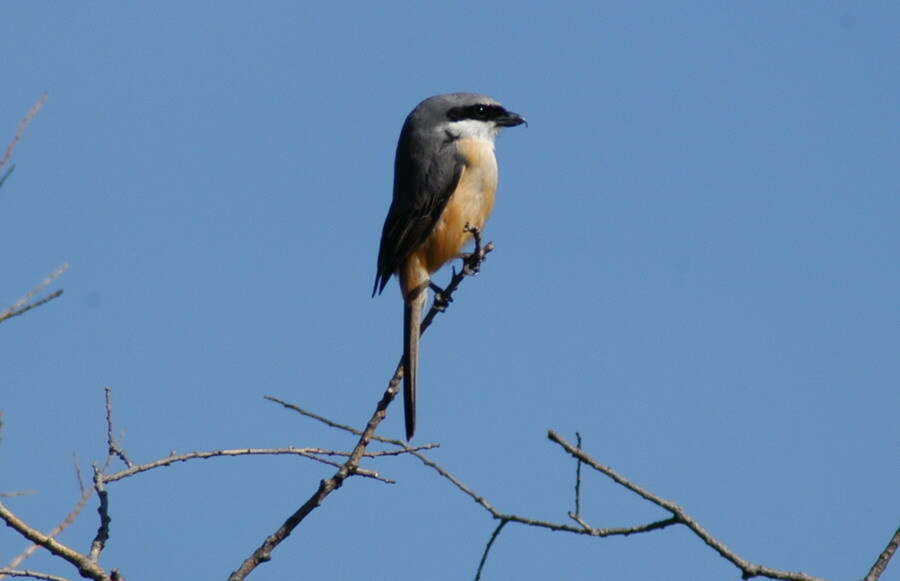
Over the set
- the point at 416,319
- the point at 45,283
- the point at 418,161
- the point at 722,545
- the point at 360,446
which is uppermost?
the point at 418,161

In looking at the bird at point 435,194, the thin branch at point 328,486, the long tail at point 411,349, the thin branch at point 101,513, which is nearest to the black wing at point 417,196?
the bird at point 435,194

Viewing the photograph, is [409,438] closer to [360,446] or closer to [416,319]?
[416,319]

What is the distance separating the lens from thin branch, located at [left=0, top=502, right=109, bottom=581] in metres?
3.06

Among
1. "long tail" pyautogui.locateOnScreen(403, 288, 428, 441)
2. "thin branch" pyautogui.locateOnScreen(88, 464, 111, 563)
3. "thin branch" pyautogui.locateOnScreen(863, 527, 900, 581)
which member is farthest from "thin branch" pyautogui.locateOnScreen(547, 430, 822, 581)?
"long tail" pyautogui.locateOnScreen(403, 288, 428, 441)

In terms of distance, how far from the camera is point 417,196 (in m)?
7.10

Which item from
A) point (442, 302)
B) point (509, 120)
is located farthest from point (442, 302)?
point (509, 120)

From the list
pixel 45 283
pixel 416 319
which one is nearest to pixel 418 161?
pixel 416 319

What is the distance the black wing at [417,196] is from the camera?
7012mm

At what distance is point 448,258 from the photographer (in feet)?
23.2

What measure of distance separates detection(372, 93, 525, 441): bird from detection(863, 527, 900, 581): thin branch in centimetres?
425

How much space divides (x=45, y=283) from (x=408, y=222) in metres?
3.45

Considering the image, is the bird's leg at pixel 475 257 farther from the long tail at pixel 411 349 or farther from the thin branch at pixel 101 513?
the thin branch at pixel 101 513

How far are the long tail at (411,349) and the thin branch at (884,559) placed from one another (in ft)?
9.96

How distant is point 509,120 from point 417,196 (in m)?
0.86
